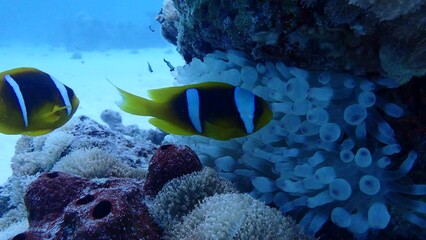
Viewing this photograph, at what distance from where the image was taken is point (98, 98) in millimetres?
12703

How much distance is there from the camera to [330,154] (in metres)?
2.15

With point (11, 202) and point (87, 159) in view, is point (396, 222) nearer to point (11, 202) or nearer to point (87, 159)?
point (87, 159)

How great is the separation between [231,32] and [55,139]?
1.93 m

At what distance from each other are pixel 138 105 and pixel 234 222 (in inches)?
30.6

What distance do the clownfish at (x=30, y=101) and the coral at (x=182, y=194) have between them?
0.82m

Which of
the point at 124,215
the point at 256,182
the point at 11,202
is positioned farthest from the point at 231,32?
the point at 11,202

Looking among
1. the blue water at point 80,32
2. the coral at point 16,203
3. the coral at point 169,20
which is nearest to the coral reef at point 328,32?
the coral at point 16,203

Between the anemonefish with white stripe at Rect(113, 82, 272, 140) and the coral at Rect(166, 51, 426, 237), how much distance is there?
0.31 metres

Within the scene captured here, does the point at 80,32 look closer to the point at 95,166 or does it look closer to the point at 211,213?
the point at 95,166

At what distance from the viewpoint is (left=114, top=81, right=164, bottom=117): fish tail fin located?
2032 millimetres

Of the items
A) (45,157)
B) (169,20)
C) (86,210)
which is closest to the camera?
(86,210)

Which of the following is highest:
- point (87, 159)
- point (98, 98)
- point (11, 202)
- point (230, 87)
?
point (230, 87)

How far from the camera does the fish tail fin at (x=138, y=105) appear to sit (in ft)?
6.67

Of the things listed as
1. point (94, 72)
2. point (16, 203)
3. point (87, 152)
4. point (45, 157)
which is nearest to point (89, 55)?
point (94, 72)
